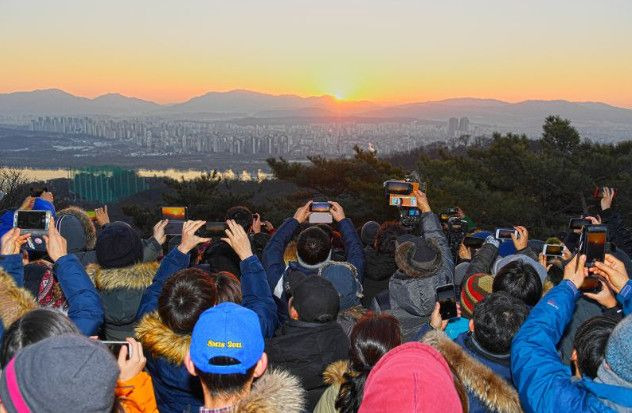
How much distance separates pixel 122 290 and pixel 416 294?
1882mm

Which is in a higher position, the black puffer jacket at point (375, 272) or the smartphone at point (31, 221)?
the smartphone at point (31, 221)

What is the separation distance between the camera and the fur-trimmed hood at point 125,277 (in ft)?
13.3

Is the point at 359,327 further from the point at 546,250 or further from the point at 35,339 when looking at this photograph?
the point at 546,250

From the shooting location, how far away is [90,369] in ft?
5.71

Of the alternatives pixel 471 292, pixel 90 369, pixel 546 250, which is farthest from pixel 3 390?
pixel 546 250

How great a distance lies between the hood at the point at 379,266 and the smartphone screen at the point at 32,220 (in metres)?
2.79

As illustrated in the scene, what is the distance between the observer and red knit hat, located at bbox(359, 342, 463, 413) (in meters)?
1.75

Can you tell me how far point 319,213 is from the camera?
538cm

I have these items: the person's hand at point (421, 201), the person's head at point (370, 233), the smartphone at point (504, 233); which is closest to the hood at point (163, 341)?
the person's hand at point (421, 201)

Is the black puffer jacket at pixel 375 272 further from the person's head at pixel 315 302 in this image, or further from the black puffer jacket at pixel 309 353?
the black puffer jacket at pixel 309 353

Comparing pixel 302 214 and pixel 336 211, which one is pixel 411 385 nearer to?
pixel 302 214

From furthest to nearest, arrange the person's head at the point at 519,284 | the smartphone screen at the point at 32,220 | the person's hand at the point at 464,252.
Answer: the person's hand at the point at 464,252 < the smartphone screen at the point at 32,220 < the person's head at the point at 519,284

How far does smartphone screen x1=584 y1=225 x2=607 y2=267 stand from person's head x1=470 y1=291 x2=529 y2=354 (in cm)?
54

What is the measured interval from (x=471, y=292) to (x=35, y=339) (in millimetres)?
2497
